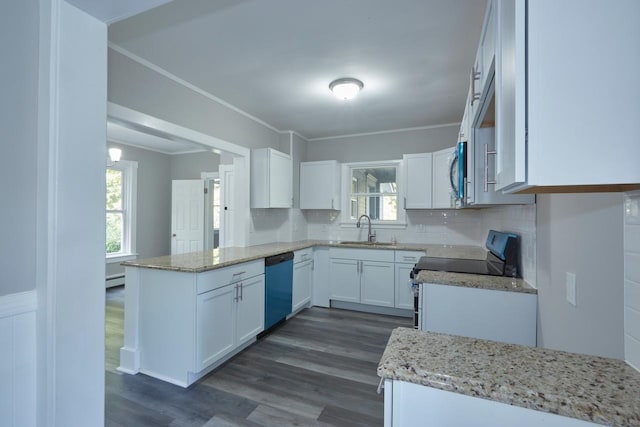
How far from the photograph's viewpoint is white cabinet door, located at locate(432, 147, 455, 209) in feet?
12.1

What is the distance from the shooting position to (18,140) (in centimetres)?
110

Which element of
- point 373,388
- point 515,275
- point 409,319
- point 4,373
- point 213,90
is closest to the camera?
point 4,373

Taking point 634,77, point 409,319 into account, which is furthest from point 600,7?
point 409,319

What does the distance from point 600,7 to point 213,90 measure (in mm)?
2956

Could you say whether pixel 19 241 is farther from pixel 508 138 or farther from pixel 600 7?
pixel 600 7

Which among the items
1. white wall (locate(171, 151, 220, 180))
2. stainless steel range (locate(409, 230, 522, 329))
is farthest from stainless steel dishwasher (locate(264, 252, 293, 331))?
white wall (locate(171, 151, 220, 180))

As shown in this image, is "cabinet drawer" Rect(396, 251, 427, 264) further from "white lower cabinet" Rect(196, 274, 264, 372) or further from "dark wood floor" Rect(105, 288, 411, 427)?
"white lower cabinet" Rect(196, 274, 264, 372)

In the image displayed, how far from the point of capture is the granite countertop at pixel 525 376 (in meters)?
0.63

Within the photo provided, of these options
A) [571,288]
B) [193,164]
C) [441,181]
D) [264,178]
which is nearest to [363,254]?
[441,181]

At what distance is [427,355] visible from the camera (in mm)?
852

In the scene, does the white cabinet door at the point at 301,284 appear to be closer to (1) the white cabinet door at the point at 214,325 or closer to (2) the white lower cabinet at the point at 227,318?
(2) the white lower cabinet at the point at 227,318

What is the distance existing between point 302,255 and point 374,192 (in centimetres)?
151

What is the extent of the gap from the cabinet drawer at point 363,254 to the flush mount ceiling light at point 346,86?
6.32 ft

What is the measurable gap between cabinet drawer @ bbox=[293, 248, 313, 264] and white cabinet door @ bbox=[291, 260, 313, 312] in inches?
1.6
